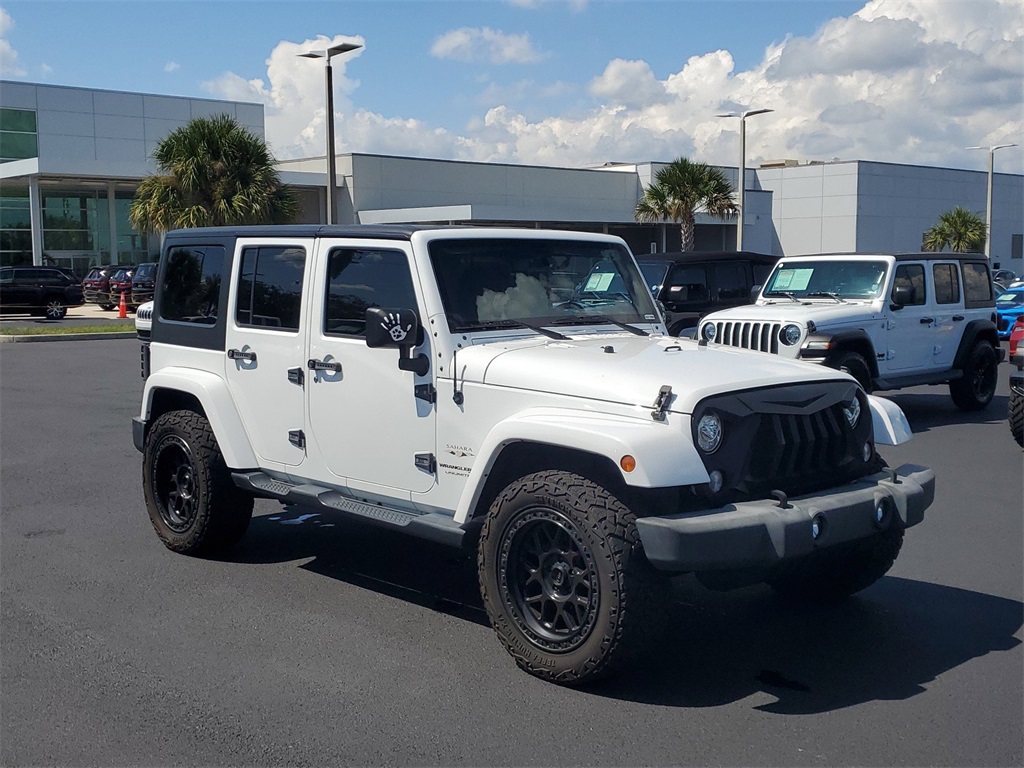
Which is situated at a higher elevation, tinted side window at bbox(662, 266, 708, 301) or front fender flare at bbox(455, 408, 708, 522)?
tinted side window at bbox(662, 266, 708, 301)

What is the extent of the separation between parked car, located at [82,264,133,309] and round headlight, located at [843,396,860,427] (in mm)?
35059

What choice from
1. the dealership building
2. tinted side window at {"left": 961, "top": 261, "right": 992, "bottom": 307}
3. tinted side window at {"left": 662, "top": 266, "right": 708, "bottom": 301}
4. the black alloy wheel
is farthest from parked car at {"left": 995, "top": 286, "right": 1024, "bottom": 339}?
the black alloy wheel

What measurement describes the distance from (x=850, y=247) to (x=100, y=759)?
2326 inches

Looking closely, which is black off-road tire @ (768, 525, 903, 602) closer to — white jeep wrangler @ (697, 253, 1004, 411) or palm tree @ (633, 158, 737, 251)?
white jeep wrangler @ (697, 253, 1004, 411)

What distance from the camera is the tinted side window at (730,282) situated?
1670 cm

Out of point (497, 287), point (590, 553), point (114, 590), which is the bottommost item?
point (114, 590)

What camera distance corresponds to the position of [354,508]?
5727 millimetres

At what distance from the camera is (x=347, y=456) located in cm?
582

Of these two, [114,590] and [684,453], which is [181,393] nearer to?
[114,590]

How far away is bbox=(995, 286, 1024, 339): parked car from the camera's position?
2448 centimetres

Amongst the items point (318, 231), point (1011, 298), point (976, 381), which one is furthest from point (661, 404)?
point (1011, 298)

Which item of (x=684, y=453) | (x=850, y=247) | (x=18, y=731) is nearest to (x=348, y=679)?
(x=18, y=731)

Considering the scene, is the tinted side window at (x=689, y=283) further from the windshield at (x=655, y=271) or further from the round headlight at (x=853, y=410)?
the round headlight at (x=853, y=410)

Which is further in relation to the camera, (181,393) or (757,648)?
(181,393)
